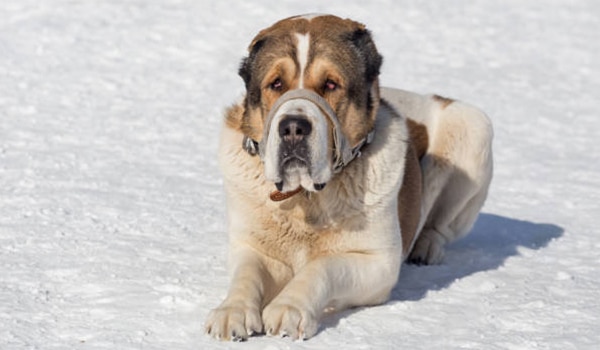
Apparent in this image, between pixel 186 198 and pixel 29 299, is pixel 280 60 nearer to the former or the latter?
pixel 29 299

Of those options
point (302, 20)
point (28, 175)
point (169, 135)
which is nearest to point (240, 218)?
point (302, 20)

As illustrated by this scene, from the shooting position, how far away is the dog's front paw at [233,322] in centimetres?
421

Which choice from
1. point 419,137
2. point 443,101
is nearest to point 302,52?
point 419,137

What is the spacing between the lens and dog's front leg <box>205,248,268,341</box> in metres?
4.22

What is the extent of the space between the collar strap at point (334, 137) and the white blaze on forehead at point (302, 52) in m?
0.14

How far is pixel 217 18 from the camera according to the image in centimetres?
1366

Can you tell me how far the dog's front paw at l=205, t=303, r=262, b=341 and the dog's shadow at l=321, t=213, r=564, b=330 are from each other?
0.40 meters

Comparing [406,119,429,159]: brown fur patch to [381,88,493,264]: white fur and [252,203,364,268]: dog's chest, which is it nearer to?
[381,88,493,264]: white fur

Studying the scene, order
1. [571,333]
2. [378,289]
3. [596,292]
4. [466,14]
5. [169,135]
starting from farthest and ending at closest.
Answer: [466,14], [169,135], [596,292], [378,289], [571,333]

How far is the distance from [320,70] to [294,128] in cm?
46

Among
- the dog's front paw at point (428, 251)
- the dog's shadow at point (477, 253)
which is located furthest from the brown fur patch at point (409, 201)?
the dog's front paw at point (428, 251)

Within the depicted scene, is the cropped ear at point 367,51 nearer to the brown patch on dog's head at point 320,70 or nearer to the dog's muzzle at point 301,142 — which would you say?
the brown patch on dog's head at point 320,70

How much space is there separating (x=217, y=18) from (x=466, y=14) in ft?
12.6

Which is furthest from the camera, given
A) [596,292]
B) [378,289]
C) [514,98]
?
[514,98]
